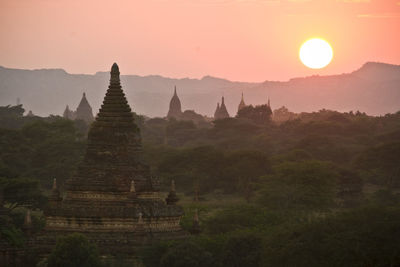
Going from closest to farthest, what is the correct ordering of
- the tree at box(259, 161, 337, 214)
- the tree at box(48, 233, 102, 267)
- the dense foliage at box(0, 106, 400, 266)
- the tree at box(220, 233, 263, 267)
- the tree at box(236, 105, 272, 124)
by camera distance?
1. the tree at box(48, 233, 102, 267)
2. the dense foliage at box(0, 106, 400, 266)
3. the tree at box(220, 233, 263, 267)
4. the tree at box(259, 161, 337, 214)
5. the tree at box(236, 105, 272, 124)

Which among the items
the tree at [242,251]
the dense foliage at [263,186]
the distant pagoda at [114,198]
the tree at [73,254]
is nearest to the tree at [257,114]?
the dense foliage at [263,186]

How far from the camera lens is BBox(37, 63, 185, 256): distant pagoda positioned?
4434cm

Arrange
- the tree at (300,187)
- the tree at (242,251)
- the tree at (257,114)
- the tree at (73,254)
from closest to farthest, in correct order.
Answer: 1. the tree at (73,254)
2. the tree at (242,251)
3. the tree at (300,187)
4. the tree at (257,114)

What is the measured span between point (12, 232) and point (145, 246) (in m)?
5.15

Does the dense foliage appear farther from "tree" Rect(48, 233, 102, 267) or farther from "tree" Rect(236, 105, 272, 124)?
"tree" Rect(236, 105, 272, 124)

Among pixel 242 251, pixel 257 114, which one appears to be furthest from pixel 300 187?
pixel 257 114

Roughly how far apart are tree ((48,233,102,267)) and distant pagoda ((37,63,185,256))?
125 centimetres

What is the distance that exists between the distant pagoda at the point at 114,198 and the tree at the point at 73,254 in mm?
1250

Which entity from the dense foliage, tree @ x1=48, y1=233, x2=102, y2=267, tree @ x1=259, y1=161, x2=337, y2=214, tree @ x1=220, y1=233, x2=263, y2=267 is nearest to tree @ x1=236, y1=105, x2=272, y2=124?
the dense foliage

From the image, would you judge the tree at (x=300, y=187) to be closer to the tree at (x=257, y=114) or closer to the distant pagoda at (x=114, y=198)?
the distant pagoda at (x=114, y=198)

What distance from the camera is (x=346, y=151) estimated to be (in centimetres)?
9456

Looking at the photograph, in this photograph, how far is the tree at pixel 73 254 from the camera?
139 feet

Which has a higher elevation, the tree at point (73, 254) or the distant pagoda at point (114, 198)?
the distant pagoda at point (114, 198)

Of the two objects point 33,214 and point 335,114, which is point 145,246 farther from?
point 335,114
